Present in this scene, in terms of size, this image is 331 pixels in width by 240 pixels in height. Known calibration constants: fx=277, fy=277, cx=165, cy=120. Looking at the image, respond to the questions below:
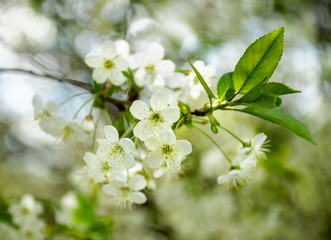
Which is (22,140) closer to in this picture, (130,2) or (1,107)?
(1,107)

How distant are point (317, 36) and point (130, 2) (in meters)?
2.12

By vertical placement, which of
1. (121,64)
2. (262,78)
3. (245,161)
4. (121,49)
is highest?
(121,49)

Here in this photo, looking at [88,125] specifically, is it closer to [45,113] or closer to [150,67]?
[45,113]

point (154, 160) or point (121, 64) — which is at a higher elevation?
point (121, 64)

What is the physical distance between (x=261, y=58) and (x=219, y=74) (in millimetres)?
1799

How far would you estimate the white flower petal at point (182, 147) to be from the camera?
0.89 m

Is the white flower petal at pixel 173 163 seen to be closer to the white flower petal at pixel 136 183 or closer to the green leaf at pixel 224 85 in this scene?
the white flower petal at pixel 136 183

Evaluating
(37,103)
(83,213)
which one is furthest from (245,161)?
(83,213)

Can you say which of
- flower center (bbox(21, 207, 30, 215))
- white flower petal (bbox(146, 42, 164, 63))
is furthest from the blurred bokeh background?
white flower petal (bbox(146, 42, 164, 63))

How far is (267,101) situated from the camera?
2.63 feet

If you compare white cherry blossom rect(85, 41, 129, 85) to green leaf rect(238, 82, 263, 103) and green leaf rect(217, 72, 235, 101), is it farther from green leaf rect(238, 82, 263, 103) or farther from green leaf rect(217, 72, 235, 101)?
green leaf rect(238, 82, 263, 103)

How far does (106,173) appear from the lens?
981mm

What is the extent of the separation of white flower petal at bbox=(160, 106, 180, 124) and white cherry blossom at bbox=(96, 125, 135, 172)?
14 cm

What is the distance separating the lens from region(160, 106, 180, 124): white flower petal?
34.2 inches
